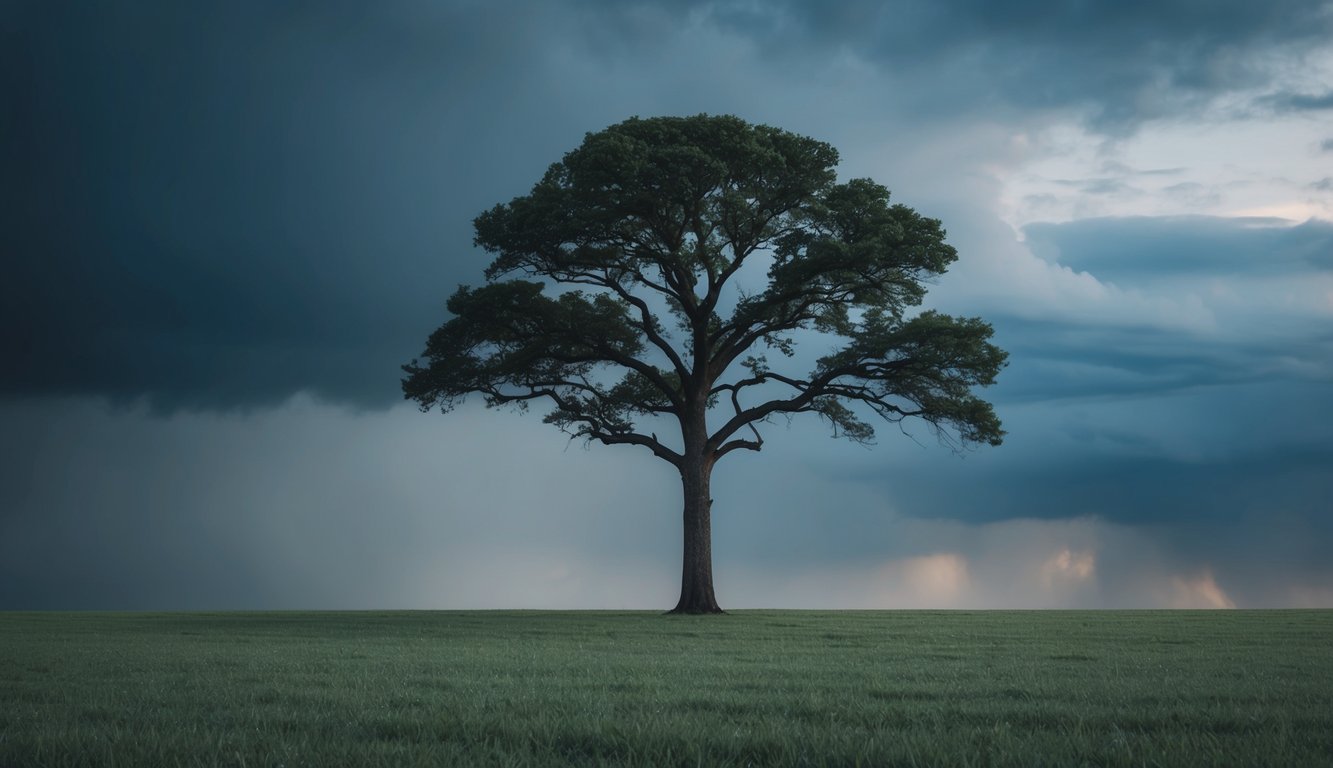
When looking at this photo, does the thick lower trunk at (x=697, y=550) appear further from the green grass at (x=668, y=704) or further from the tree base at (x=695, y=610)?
the green grass at (x=668, y=704)

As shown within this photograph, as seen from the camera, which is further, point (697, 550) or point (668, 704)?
point (697, 550)

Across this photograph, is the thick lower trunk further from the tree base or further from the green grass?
the green grass

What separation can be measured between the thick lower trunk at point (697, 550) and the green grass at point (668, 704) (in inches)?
567

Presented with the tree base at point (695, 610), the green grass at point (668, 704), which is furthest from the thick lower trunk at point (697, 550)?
the green grass at point (668, 704)

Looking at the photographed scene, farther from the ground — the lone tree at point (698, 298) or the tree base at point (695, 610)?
the lone tree at point (698, 298)

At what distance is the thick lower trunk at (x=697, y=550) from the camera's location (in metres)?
32.5

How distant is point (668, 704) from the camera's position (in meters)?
8.03

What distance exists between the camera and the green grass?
5.66 m

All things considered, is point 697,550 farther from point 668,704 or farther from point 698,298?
point 668,704

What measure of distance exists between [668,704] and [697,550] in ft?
81.6

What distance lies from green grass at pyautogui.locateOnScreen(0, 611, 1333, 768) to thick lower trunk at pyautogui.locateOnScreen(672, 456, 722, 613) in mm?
14395

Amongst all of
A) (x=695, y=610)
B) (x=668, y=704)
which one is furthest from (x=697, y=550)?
(x=668, y=704)

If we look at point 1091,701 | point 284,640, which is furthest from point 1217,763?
point 284,640

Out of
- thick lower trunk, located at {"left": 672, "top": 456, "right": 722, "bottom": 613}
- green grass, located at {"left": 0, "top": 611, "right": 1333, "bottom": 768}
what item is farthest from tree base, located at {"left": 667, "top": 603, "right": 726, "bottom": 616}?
green grass, located at {"left": 0, "top": 611, "right": 1333, "bottom": 768}
